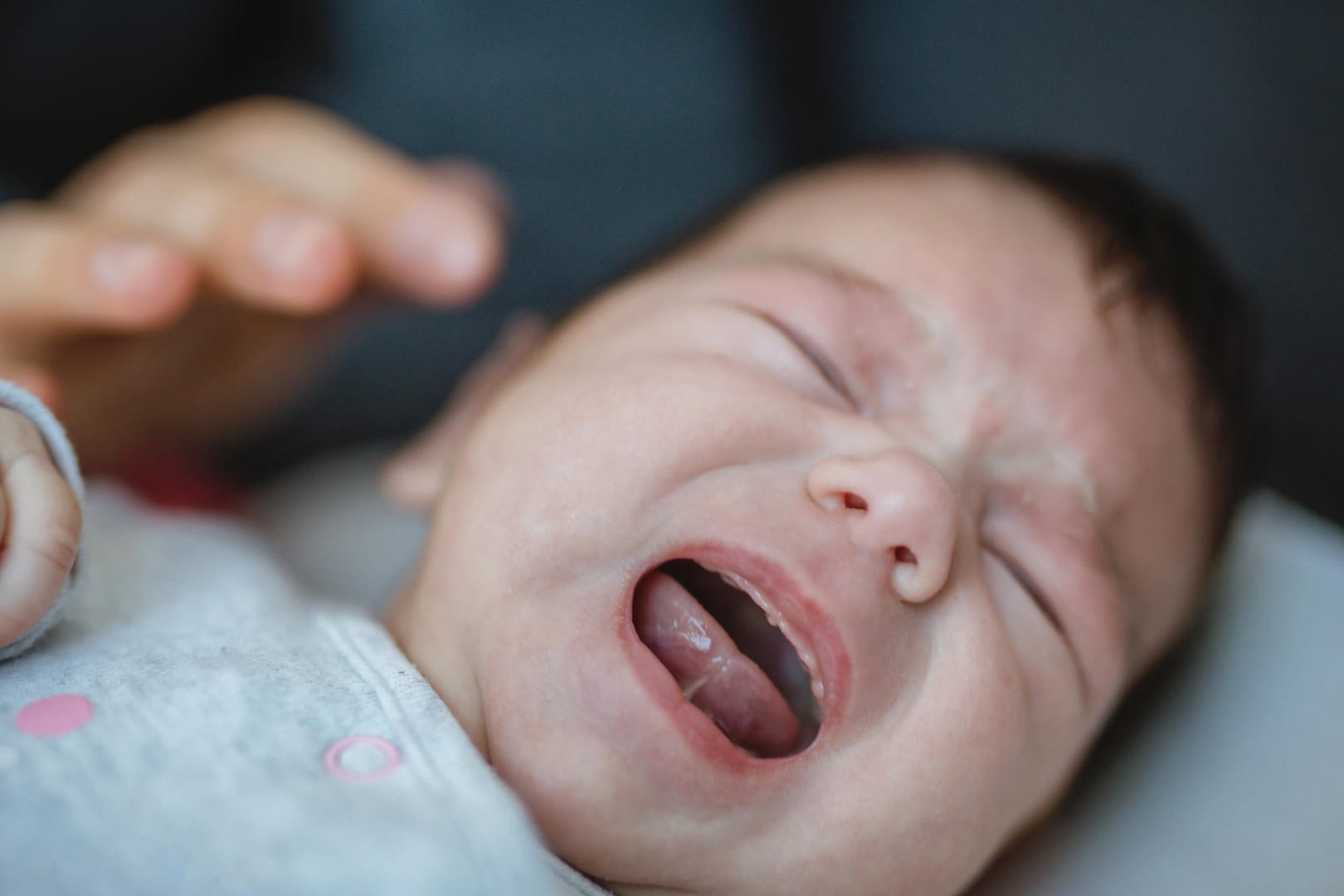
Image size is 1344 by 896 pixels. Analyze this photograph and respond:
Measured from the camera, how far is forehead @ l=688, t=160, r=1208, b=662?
3.02 ft

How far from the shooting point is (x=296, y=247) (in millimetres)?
1119

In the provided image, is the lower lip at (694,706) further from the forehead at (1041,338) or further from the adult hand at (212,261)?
the adult hand at (212,261)

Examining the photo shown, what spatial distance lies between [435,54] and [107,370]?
88cm

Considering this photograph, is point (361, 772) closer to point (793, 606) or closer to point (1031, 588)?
point (793, 606)

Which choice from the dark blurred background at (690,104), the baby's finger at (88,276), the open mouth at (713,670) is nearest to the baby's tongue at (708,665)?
the open mouth at (713,670)

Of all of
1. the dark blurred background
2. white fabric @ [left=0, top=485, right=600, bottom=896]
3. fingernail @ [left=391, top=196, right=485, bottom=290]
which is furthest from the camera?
the dark blurred background

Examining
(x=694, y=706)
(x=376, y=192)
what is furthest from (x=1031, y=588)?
(x=376, y=192)

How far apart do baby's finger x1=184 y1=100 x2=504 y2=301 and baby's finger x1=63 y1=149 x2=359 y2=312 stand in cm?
4

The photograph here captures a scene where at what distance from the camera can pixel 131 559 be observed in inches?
40.0

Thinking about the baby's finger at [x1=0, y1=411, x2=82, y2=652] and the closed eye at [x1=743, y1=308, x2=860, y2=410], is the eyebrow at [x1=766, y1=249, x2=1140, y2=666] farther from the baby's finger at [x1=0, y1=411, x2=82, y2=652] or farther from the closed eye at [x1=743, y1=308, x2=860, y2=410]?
the baby's finger at [x1=0, y1=411, x2=82, y2=652]

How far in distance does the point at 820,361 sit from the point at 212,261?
71 centimetres

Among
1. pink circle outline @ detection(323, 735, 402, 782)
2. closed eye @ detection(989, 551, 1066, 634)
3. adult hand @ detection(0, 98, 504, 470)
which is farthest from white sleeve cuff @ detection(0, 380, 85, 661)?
closed eye @ detection(989, 551, 1066, 634)

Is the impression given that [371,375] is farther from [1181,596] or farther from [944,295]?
[1181,596]

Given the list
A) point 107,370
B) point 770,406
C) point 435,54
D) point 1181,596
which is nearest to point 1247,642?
point 1181,596
